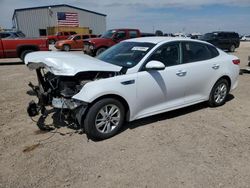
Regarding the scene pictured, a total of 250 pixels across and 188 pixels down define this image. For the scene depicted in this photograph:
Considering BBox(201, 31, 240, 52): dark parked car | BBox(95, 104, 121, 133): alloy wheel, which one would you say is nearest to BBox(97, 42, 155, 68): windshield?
BBox(95, 104, 121, 133): alloy wheel

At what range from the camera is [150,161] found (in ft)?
12.1

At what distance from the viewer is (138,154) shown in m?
3.89

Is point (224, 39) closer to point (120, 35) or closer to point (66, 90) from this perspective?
point (120, 35)

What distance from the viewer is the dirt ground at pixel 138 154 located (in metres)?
3.29

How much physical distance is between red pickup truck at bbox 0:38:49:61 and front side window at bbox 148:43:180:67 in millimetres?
10468

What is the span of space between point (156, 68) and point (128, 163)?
1695 millimetres

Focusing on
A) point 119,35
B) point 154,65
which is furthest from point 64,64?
point 119,35

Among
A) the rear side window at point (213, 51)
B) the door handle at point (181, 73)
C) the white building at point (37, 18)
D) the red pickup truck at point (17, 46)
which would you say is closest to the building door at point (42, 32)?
the white building at point (37, 18)

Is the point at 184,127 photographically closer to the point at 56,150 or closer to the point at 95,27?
the point at 56,150

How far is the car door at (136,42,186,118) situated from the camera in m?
4.54

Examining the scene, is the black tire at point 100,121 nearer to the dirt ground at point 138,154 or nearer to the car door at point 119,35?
the dirt ground at point 138,154

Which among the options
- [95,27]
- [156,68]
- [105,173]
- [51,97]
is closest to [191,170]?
[105,173]

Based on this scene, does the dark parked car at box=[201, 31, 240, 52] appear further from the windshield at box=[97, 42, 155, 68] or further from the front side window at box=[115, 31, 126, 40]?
the windshield at box=[97, 42, 155, 68]

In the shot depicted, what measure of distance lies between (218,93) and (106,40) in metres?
10.9
